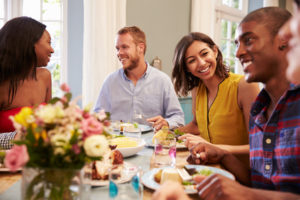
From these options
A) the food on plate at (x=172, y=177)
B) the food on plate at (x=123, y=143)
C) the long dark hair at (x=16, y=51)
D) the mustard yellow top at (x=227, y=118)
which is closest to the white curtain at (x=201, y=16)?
the mustard yellow top at (x=227, y=118)

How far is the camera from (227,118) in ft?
6.23

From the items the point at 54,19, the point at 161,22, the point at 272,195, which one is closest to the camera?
the point at 272,195

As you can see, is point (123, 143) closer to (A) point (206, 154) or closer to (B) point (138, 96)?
A: (A) point (206, 154)

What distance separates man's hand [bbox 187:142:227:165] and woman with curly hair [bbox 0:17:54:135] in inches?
40.8

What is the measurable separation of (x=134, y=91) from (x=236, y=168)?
1.58 m

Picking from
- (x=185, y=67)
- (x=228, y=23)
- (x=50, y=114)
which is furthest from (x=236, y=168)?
(x=228, y=23)

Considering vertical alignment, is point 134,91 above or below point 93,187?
above

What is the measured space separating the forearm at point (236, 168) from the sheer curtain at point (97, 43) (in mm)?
2357

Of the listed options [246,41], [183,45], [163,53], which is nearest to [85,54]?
[163,53]

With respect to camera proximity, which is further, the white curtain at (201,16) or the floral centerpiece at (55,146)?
the white curtain at (201,16)

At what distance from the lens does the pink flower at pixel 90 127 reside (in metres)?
0.78

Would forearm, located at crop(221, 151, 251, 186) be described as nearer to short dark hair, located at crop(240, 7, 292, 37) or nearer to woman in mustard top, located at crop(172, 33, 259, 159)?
woman in mustard top, located at crop(172, 33, 259, 159)

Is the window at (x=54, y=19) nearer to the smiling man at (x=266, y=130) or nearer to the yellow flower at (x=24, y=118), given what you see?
the smiling man at (x=266, y=130)

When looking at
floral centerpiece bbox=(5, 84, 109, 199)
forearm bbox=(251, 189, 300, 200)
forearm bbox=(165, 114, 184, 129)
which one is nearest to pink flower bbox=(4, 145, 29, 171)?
floral centerpiece bbox=(5, 84, 109, 199)
